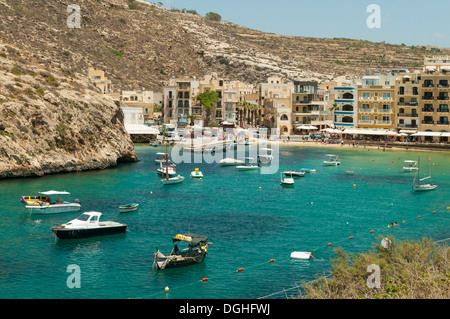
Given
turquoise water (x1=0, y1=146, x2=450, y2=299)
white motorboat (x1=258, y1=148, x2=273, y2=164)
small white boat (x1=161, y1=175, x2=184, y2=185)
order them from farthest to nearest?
white motorboat (x1=258, y1=148, x2=273, y2=164), small white boat (x1=161, y1=175, x2=184, y2=185), turquoise water (x1=0, y1=146, x2=450, y2=299)

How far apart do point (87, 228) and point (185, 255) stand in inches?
439

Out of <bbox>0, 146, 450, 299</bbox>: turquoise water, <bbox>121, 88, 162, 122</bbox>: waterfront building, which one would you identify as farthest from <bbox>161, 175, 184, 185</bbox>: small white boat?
<bbox>121, 88, 162, 122</bbox>: waterfront building

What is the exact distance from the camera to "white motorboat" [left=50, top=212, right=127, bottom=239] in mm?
48562

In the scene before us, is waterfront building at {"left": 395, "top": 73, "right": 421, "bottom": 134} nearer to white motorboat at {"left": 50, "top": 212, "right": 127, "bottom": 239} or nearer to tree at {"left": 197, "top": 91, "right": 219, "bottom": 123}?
tree at {"left": 197, "top": 91, "right": 219, "bottom": 123}

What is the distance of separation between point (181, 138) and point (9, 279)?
102739 mm

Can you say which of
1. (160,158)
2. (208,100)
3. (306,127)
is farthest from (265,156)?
(208,100)

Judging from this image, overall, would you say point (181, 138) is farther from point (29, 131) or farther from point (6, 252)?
point (6, 252)

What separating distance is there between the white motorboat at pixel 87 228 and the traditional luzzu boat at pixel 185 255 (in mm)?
7807

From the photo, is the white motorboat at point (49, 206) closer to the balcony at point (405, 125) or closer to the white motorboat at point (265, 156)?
the white motorboat at point (265, 156)

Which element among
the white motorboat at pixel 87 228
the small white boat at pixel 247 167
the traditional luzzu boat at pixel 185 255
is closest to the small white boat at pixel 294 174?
the small white boat at pixel 247 167

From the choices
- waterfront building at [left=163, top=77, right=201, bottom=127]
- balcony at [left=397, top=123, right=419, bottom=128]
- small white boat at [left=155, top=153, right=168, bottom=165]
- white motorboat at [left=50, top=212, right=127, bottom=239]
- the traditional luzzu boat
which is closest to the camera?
the traditional luzzu boat

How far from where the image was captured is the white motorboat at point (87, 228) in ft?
159

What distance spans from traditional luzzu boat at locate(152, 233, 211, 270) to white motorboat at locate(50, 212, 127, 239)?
25.6 feet

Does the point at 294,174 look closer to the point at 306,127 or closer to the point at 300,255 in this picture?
the point at 300,255
